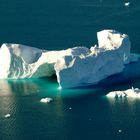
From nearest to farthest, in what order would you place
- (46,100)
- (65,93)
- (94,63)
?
(46,100) → (65,93) → (94,63)

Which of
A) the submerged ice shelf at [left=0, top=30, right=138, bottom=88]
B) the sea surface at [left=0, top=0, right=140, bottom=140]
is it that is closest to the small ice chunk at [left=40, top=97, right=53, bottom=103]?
the sea surface at [left=0, top=0, right=140, bottom=140]

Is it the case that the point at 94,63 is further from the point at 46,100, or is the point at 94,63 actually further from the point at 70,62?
the point at 46,100

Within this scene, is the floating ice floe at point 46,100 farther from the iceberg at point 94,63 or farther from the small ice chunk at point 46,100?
the iceberg at point 94,63

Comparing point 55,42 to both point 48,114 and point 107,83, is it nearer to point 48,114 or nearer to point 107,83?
point 107,83

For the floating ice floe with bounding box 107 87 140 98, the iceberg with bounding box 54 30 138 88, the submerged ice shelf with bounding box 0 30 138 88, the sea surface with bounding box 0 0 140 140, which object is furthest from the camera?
the submerged ice shelf with bounding box 0 30 138 88

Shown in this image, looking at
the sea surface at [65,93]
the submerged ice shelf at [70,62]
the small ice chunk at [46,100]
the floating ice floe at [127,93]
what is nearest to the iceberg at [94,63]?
the submerged ice shelf at [70,62]

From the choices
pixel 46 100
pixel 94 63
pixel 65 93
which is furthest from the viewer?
pixel 94 63

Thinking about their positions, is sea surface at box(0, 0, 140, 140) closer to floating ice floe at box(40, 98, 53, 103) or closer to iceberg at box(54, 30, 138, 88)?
floating ice floe at box(40, 98, 53, 103)

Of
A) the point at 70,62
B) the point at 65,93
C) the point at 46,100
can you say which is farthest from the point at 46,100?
the point at 70,62
